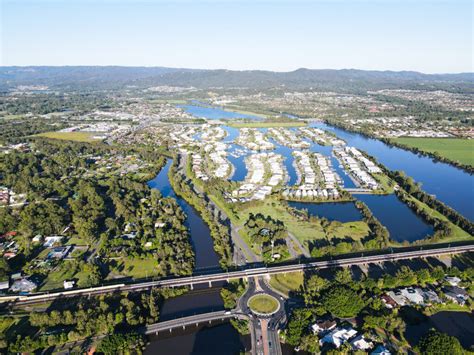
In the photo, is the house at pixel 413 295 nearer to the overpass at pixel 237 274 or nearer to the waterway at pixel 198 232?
the overpass at pixel 237 274

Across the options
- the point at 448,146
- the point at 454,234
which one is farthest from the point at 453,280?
the point at 448,146

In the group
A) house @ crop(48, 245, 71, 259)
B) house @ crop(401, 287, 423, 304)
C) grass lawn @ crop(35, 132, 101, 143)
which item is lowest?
house @ crop(48, 245, 71, 259)

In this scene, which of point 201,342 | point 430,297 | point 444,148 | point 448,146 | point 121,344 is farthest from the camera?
point 448,146

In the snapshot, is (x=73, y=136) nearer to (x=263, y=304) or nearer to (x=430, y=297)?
(x=263, y=304)

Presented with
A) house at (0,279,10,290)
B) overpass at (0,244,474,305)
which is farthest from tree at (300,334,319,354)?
house at (0,279,10,290)

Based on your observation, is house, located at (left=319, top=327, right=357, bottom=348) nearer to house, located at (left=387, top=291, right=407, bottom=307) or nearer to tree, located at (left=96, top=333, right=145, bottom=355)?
house, located at (left=387, top=291, right=407, bottom=307)

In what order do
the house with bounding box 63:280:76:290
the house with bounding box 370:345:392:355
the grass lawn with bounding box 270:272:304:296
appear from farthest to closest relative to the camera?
the house with bounding box 63:280:76:290 → the grass lawn with bounding box 270:272:304:296 → the house with bounding box 370:345:392:355

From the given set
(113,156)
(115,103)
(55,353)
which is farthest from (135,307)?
(115,103)
